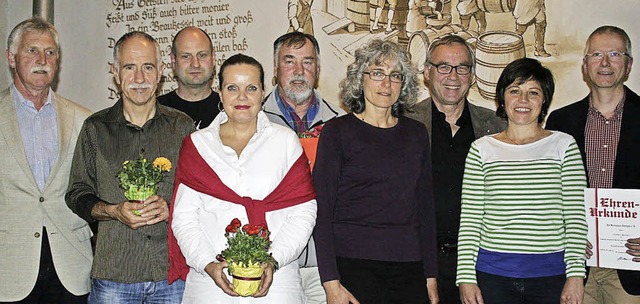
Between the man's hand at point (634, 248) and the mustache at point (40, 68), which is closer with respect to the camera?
the man's hand at point (634, 248)

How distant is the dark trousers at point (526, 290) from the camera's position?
3.29 m

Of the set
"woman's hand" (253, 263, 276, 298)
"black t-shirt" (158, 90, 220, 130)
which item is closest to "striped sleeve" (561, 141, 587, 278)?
"woman's hand" (253, 263, 276, 298)

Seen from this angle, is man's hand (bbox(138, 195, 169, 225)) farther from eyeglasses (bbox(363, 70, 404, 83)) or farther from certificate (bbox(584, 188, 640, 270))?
certificate (bbox(584, 188, 640, 270))

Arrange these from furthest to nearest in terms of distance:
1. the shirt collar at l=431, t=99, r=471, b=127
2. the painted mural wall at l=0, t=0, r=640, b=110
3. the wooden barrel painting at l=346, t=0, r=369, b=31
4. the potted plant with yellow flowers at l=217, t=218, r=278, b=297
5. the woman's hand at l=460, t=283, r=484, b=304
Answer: the wooden barrel painting at l=346, t=0, r=369, b=31 < the painted mural wall at l=0, t=0, r=640, b=110 < the shirt collar at l=431, t=99, r=471, b=127 < the woman's hand at l=460, t=283, r=484, b=304 < the potted plant with yellow flowers at l=217, t=218, r=278, b=297

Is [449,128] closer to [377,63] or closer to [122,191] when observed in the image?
[377,63]

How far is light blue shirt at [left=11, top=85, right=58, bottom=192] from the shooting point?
372 cm

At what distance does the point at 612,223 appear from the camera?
362 centimetres

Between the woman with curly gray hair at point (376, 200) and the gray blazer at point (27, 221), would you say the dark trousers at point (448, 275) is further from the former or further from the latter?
the gray blazer at point (27, 221)

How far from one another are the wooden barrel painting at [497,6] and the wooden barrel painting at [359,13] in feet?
3.06


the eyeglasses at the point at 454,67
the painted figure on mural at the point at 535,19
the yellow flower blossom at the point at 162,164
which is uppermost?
the painted figure on mural at the point at 535,19

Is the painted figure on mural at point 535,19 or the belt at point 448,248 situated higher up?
the painted figure on mural at point 535,19

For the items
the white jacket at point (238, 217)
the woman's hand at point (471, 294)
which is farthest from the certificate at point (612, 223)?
the white jacket at point (238, 217)

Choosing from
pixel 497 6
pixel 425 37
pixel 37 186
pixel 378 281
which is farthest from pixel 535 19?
pixel 37 186

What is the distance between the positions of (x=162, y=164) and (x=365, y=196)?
37.3 inches
